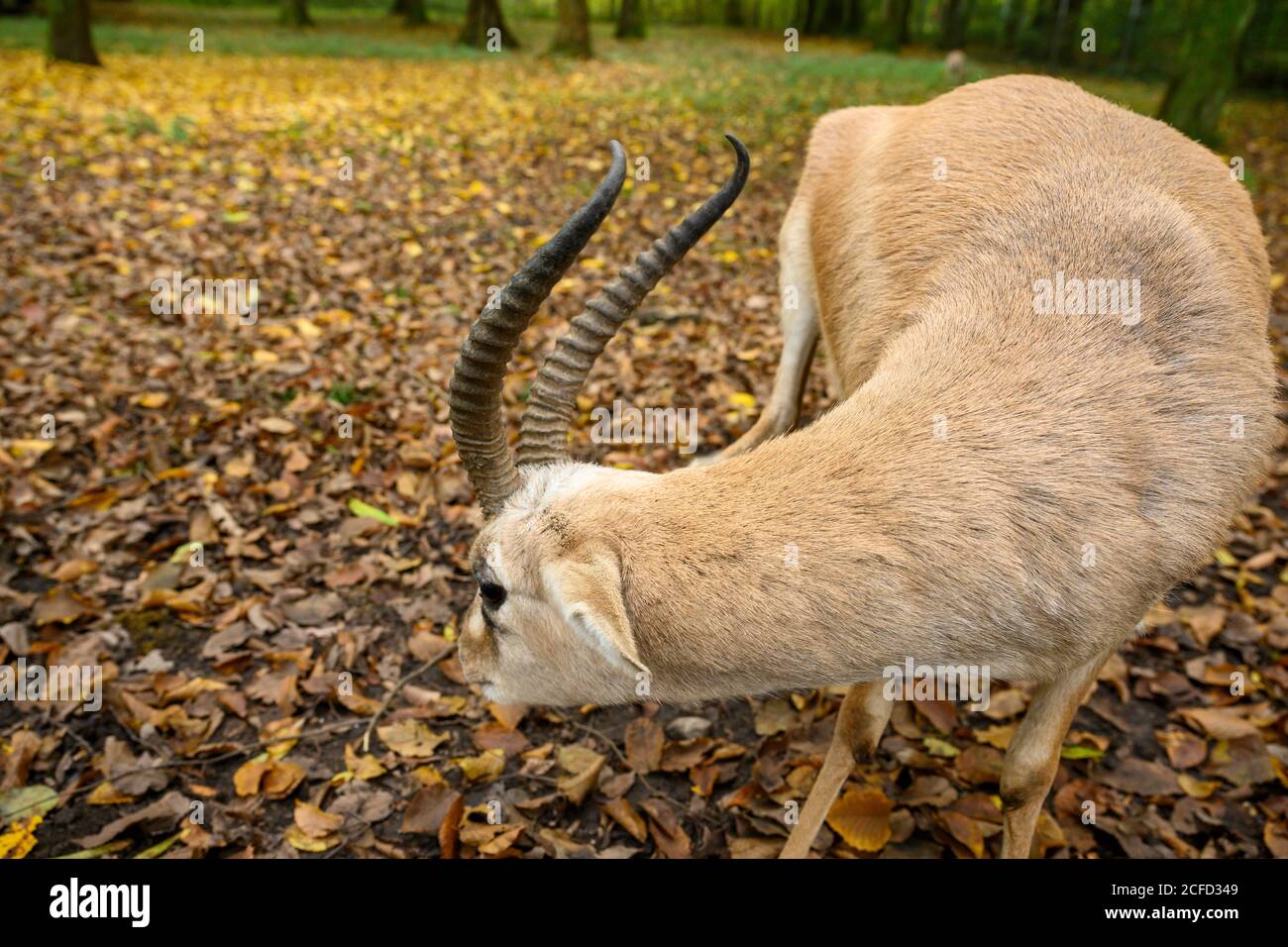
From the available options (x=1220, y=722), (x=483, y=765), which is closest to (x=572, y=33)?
(x=483, y=765)

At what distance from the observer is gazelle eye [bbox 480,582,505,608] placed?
8.75 ft

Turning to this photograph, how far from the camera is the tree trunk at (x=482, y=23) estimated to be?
62.5 feet

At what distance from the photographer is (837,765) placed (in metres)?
3.29

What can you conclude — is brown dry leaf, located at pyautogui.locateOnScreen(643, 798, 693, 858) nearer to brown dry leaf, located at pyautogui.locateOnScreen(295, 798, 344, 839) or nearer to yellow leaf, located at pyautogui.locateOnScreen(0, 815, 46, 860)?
brown dry leaf, located at pyautogui.locateOnScreen(295, 798, 344, 839)

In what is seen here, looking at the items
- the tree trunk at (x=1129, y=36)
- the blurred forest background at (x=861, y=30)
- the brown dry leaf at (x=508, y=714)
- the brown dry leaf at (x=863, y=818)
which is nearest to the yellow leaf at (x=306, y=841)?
the brown dry leaf at (x=508, y=714)

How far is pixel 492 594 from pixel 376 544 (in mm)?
2272

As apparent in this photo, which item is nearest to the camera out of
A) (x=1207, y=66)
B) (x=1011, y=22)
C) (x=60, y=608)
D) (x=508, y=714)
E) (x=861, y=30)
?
(x=508, y=714)

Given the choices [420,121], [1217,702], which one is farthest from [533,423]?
[420,121]

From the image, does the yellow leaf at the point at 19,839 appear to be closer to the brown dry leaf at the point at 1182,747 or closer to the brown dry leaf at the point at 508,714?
the brown dry leaf at the point at 508,714

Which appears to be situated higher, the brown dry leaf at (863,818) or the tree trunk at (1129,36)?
the tree trunk at (1129,36)

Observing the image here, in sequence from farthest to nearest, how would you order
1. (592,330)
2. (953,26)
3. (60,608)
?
(953,26) < (60,608) < (592,330)

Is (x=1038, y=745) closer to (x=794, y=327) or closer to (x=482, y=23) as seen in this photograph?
(x=794, y=327)

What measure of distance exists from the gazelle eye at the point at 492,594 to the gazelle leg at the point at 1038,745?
1.81 m
